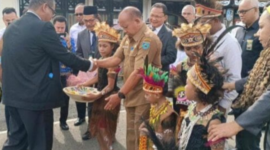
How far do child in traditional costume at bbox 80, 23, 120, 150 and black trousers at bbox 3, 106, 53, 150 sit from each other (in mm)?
682

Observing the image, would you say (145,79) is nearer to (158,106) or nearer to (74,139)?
(158,106)

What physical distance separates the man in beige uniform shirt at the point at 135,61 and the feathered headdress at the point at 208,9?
1.72 ft

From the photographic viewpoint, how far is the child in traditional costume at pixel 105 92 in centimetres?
393

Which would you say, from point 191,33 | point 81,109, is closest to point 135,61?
point 191,33

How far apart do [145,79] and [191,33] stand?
23.9 inches

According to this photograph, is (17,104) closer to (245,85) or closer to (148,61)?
(148,61)

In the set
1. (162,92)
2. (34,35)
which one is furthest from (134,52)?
(34,35)

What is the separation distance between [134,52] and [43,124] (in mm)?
1312

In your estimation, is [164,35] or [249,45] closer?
[249,45]

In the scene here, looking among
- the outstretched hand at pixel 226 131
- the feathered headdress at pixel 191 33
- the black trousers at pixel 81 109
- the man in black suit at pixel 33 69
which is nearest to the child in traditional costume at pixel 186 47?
the feathered headdress at pixel 191 33

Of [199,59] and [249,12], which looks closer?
[199,59]

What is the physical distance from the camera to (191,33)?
2844 mm

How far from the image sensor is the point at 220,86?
2.25 meters

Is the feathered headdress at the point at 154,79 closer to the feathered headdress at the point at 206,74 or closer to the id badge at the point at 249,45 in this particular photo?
the feathered headdress at the point at 206,74
